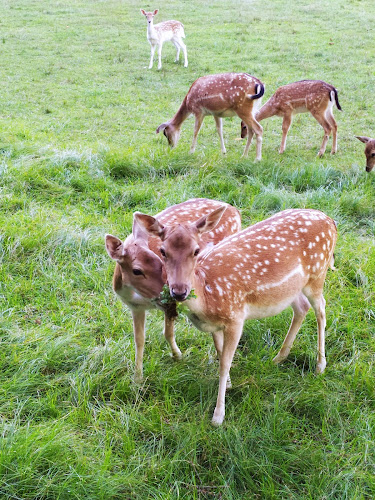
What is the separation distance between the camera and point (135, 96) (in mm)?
10289

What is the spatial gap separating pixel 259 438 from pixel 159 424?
544 millimetres

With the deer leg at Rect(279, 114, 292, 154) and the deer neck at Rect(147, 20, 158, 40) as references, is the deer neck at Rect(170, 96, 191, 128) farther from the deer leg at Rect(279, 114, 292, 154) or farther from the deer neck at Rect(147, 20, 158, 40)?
the deer neck at Rect(147, 20, 158, 40)

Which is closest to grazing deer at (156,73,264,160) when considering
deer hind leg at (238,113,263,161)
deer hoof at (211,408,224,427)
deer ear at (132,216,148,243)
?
deer hind leg at (238,113,263,161)

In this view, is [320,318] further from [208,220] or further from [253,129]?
[253,129]

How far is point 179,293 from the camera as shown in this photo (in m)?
2.37

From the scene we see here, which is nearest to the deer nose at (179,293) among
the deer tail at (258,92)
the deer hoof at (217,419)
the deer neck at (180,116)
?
the deer hoof at (217,419)

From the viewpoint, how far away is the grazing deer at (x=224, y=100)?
727cm

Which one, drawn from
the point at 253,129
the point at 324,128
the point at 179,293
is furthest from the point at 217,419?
the point at 324,128

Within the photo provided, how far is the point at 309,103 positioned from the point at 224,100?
1516 mm

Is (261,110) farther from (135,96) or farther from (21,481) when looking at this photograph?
(21,481)

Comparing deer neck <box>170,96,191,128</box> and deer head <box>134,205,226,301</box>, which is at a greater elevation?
deer head <box>134,205,226,301</box>

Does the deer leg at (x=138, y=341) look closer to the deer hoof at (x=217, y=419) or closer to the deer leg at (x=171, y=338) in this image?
the deer leg at (x=171, y=338)

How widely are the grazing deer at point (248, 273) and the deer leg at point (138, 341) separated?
0.41 m

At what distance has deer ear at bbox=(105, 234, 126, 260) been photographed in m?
2.71
